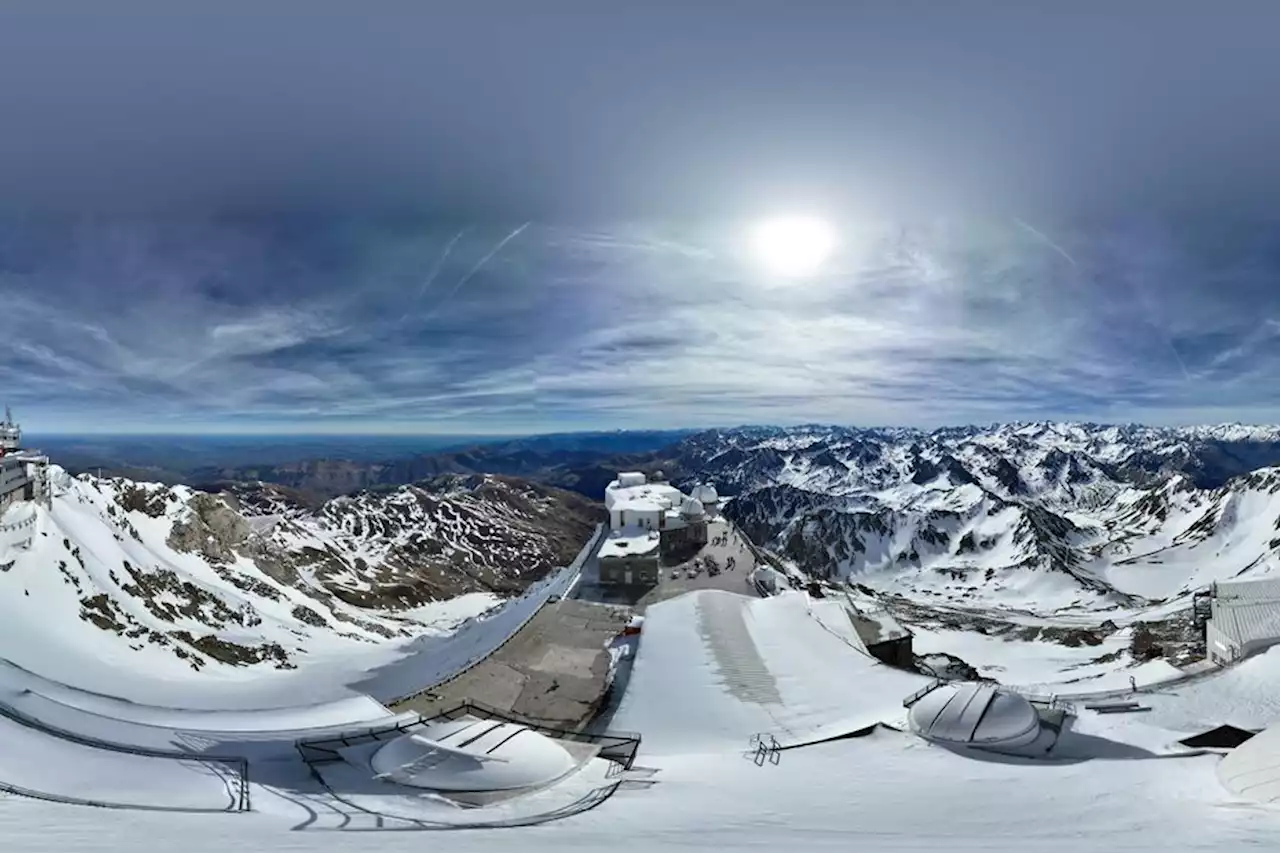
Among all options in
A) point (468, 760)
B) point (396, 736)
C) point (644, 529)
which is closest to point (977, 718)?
point (468, 760)

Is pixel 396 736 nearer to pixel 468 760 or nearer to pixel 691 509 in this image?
pixel 468 760

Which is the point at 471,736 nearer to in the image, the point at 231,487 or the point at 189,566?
the point at 189,566

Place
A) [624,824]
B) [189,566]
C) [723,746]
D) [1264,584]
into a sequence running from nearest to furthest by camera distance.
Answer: [624,824] < [723,746] < [1264,584] < [189,566]

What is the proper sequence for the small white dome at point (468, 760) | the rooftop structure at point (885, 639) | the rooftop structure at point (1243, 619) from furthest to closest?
the rooftop structure at point (885, 639), the rooftop structure at point (1243, 619), the small white dome at point (468, 760)

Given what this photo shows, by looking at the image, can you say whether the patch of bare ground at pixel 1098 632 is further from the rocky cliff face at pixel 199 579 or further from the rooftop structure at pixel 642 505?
the rocky cliff face at pixel 199 579

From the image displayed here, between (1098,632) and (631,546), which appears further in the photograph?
(1098,632)

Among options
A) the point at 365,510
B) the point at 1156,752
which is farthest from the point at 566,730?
the point at 365,510

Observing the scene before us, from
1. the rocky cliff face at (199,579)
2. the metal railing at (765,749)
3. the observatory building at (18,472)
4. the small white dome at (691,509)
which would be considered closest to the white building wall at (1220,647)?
the metal railing at (765,749)
